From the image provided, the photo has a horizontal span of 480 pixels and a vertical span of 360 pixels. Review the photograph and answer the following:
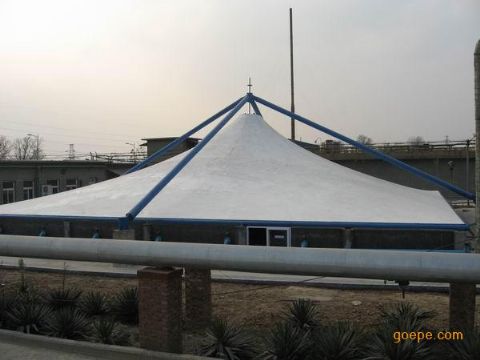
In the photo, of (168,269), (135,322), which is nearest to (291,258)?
(168,269)

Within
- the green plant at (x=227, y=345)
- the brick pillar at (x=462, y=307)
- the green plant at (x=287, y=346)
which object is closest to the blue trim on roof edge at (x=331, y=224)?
the brick pillar at (x=462, y=307)

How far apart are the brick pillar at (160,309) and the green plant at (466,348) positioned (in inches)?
119

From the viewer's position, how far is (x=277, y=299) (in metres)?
10.5

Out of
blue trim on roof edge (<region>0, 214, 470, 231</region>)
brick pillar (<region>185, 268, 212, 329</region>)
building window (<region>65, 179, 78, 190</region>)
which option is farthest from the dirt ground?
building window (<region>65, 179, 78, 190</region>)

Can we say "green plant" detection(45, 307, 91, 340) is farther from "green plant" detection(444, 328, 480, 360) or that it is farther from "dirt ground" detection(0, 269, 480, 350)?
"green plant" detection(444, 328, 480, 360)

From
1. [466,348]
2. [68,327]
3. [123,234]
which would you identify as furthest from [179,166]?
[466,348]

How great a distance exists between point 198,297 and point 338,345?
8.29ft

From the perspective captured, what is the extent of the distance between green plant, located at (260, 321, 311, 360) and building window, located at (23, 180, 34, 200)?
43.7m

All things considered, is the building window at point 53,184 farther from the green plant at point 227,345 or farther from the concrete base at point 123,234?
the green plant at point 227,345

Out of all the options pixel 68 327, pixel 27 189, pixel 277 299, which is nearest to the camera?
pixel 68 327

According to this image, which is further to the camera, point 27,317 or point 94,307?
point 94,307

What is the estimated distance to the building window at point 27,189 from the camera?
1753 inches

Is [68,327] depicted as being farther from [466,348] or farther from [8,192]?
[8,192]

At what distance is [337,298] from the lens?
10641 mm
